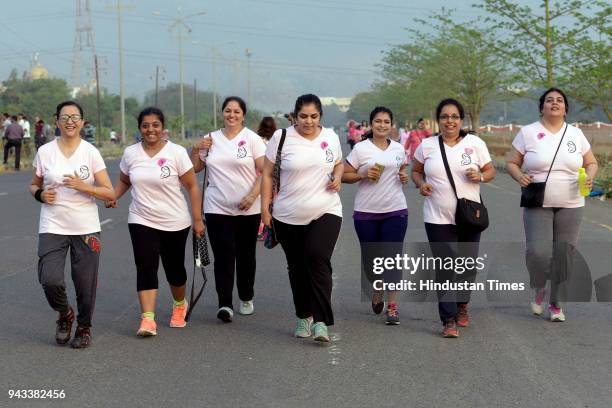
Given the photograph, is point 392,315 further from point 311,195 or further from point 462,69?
point 462,69

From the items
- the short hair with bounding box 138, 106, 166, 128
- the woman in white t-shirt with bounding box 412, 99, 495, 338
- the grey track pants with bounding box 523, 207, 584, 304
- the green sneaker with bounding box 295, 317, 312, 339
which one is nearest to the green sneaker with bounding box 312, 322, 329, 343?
the green sneaker with bounding box 295, 317, 312, 339

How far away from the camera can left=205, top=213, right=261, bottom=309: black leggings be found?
885 centimetres

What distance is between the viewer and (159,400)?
6.26m

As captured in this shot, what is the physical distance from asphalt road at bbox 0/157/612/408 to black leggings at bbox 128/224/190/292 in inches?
17.0

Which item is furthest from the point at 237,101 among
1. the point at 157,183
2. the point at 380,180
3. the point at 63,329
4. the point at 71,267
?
the point at 63,329

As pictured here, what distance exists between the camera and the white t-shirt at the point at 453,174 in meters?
8.26

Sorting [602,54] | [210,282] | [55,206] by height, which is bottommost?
[210,282]

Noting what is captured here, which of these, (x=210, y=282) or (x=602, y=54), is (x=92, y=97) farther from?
(x=210, y=282)

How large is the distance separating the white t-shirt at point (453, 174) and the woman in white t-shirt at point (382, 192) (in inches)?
16.8

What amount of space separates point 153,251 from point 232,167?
38.6 inches

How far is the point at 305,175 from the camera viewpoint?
25.9 ft

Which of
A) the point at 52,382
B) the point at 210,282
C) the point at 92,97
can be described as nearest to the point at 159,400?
the point at 52,382

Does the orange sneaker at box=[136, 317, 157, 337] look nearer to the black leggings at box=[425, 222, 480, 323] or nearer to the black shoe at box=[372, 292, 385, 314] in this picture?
the black shoe at box=[372, 292, 385, 314]

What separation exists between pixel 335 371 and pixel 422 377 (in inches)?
22.2
